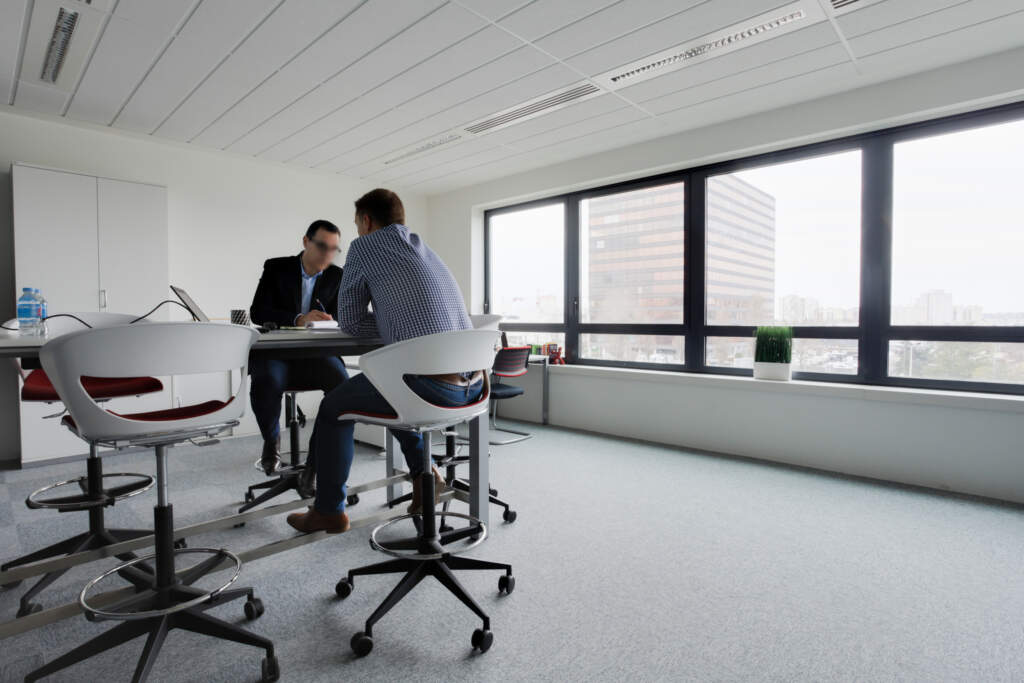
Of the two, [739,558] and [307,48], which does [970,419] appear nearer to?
[739,558]

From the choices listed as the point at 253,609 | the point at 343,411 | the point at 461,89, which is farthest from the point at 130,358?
the point at 461,89

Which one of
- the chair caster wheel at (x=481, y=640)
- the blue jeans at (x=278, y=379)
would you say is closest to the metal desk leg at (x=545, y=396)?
the blue jeans at (x=278, y=379)

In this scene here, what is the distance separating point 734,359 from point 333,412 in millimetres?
3376

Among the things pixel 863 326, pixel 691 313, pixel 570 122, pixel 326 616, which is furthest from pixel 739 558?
pixel 570 122

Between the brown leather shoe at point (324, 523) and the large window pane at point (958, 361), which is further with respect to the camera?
the large window pane at point (958, 361)

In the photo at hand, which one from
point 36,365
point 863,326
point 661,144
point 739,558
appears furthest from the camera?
point 661,144

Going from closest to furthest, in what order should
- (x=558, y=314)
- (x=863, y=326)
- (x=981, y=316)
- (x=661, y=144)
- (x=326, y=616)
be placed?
(x=326, y=616) < (x=981, y=316) < (x=863, y=326) < (x=661, y=144) < (x=558, y=314)

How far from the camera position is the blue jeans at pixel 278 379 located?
7.98 feet

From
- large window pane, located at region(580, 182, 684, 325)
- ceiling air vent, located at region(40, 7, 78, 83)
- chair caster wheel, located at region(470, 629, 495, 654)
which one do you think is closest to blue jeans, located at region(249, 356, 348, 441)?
chair caster wheel, located at region(470, 629, 495, 654)

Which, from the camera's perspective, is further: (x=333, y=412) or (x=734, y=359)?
(x=734, y=359)

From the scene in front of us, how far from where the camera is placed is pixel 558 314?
530 cm

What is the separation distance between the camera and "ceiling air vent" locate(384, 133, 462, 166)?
168 inches

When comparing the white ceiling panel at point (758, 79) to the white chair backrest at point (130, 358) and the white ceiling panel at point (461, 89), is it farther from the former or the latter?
the white chair backrest at point (130, 358)

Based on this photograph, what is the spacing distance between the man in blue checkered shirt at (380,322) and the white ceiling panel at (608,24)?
163cm
